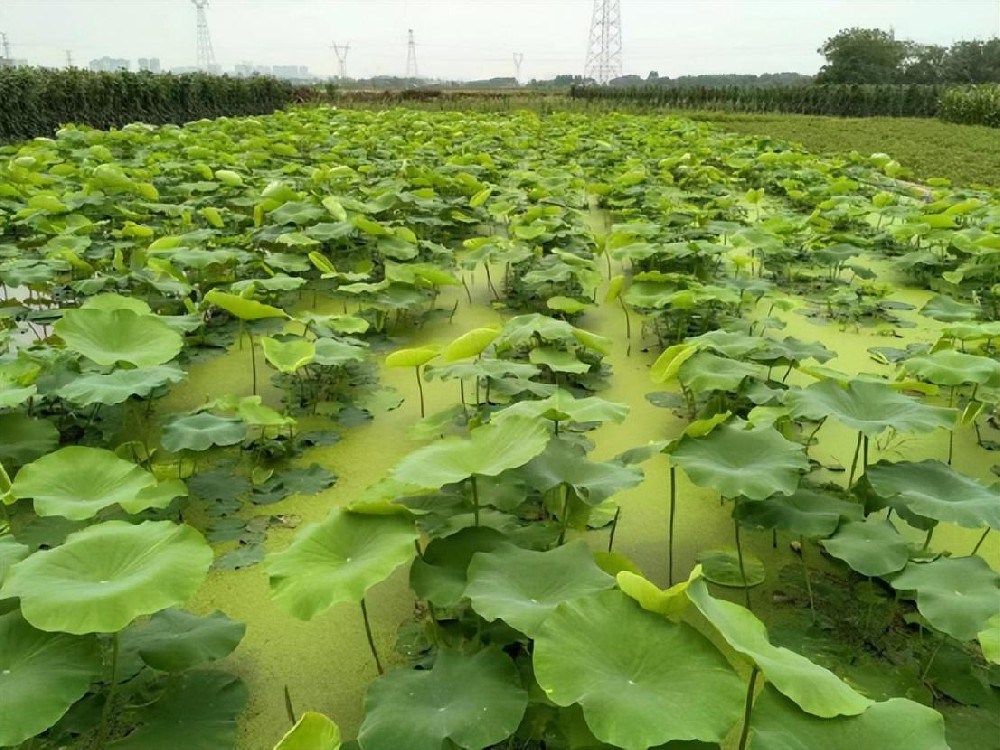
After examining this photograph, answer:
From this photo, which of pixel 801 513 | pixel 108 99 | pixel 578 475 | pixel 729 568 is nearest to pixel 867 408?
pixel 801 513

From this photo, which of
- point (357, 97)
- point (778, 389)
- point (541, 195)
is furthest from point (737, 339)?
point (357, 97)

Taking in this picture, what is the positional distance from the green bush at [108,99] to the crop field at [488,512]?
29.1 feet

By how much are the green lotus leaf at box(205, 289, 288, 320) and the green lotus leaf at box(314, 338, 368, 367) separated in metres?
0.26

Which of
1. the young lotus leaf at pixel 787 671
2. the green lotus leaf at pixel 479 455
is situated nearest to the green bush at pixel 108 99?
the green lotus leaf at pixel 479 455

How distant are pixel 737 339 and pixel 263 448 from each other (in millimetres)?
1714

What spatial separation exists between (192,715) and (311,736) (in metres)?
0.51

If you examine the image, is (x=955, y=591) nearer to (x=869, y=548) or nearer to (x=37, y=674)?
(x=869, y=548)

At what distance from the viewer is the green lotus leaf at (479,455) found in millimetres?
1543

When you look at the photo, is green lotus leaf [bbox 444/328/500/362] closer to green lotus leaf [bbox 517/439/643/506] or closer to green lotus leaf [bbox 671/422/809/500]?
green lotus leaf [bbox 517/439/643/506]

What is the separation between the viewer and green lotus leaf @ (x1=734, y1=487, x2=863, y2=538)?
→ 1730 millimetres

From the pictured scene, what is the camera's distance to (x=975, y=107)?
672 inches

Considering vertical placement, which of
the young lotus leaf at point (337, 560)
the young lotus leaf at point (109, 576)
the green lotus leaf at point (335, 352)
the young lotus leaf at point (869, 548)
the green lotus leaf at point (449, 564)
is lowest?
the young lotus leaf at point (869, 548)

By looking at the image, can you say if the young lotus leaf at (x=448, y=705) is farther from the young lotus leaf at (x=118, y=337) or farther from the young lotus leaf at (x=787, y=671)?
the young lotus leaf at (x=118, y=337)

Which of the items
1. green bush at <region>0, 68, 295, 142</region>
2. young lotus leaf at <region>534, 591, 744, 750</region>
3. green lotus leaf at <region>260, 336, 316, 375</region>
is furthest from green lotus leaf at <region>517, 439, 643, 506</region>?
green bush at <region>0, 68, 295, 142</region>
